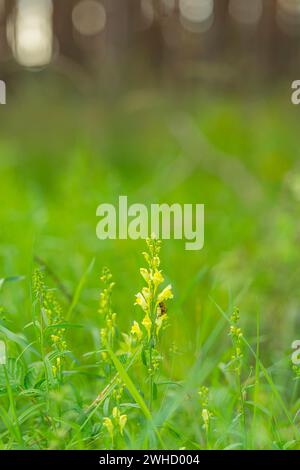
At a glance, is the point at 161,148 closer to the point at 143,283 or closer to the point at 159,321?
the point at 143,283

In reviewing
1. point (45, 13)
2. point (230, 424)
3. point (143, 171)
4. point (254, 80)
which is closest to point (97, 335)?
point (230, 424)

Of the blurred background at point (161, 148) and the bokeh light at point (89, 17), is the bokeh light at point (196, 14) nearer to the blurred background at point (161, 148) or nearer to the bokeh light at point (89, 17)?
the blurred background at point (161, 148)

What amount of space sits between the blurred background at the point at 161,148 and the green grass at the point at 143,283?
13mm

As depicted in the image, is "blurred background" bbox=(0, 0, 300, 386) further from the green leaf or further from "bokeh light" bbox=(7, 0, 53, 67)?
the green leaf

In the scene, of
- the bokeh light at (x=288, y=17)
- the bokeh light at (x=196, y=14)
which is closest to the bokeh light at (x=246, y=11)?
the bokeh light at (x=288, y=17)

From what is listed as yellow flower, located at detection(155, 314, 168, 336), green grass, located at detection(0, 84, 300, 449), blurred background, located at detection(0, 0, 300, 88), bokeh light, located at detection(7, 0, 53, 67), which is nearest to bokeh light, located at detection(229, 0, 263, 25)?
blurred background, located at detection(0, 0, 300, 88)

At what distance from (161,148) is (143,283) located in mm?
3302

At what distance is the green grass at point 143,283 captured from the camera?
5.12 ft

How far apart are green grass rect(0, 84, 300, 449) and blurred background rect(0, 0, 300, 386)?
0.04ft

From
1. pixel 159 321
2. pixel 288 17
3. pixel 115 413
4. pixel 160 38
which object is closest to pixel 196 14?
pixel 160 38

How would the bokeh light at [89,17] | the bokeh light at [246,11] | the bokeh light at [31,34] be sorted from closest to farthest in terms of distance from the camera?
the bokeh light at [31,34]
the bokeh light at [89,17]
the bokeh light at [246,11]

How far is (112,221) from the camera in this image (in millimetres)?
2715

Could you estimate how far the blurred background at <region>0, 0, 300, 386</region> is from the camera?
2.66 metres
